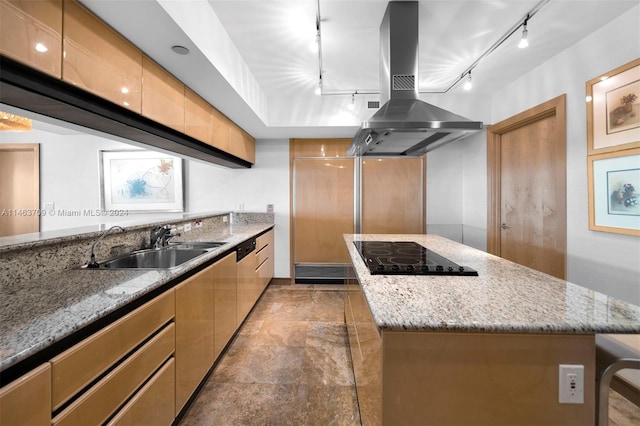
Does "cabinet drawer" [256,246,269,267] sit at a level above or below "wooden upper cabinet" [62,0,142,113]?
below

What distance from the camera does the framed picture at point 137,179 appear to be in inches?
137

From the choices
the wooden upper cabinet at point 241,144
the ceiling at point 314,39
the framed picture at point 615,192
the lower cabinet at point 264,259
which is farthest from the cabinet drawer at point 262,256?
the framed picture at point 615,192

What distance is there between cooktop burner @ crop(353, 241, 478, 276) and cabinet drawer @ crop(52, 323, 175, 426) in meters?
1.10

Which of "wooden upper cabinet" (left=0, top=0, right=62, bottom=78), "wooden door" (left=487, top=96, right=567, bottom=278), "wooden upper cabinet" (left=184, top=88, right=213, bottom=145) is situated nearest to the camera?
"wooden upper cabinet" (left=0, top=0, right=62, bottom=78)

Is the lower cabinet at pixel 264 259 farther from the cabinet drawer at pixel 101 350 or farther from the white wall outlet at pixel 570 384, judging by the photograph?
the white wall outlet at pixel 570 384

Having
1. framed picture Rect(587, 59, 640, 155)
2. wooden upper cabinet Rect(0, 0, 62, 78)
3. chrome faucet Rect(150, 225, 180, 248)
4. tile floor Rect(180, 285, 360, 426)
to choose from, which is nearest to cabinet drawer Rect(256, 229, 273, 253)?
tile floor Rect(180, 285, 360, 426)

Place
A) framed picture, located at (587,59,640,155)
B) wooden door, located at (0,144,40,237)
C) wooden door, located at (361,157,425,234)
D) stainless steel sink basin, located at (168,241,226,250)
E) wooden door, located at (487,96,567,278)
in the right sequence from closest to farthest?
framed picture, located at (587,59,640,155) → stainless steel sink basin, located at (168,241,226,250) → wooden door, located at (487,96,567,278) → wooden door, located at (0,144,40,237) → wooden door, located at (361,157,425,234)

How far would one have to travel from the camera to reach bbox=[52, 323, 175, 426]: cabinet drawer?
834 mm

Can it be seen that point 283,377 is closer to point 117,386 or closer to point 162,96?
point 117,386

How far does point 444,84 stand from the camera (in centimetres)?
296

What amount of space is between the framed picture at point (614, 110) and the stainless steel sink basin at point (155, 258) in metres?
3.10

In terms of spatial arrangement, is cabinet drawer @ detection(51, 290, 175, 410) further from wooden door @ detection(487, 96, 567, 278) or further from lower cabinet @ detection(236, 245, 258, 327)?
wooden door @ detection(487, 96, 567, 278)

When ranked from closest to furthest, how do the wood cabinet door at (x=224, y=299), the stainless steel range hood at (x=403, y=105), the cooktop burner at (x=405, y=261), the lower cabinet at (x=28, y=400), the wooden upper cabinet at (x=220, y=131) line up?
the lower cabinet at (x=28, y=400)
the cooktop burner at (x=405, y=261)
the stainless steel range hood at (x=403, y=105)
the wood cabinet door at (x=224, y=299)
the wooden upper cabinet at (x=220, y=131)

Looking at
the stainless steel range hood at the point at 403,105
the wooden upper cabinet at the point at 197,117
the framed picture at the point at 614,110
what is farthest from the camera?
the wooden upper cabinet at the point at 197,117
